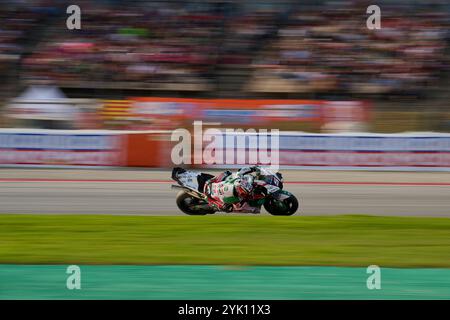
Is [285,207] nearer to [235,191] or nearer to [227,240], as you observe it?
[235,191]

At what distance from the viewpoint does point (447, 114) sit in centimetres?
1945

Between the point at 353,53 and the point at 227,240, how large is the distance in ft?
40.0

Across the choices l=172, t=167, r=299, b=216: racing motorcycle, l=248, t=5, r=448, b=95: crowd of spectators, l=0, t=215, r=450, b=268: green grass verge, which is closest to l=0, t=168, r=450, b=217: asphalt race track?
l=172, t=167, r=299, b=216: racing motorcycle

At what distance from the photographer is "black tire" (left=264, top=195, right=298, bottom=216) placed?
11586 millimetres

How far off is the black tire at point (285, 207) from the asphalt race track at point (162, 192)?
68 cm

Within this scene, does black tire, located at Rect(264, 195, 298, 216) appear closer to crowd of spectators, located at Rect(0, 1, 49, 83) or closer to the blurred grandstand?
the blurred grandstand

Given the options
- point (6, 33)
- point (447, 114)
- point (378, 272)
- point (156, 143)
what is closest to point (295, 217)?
point (378, 272)

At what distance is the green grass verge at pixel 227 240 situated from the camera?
852 cm

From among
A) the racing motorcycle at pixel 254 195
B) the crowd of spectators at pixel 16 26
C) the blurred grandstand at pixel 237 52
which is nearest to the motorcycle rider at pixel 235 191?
the racing motorcycle at pixel 254 195

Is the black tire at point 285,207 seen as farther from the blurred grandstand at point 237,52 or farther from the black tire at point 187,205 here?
the blurred grandstand at point 237,52

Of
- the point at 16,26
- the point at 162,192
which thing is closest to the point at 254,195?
the point at 162,192

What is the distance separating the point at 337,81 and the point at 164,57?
15.1 ft
